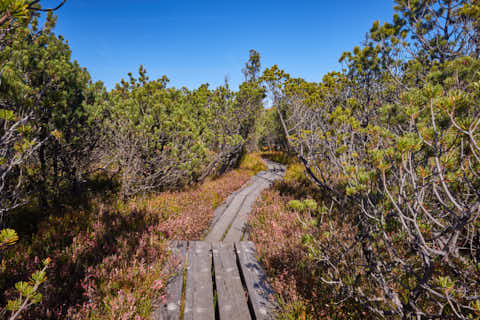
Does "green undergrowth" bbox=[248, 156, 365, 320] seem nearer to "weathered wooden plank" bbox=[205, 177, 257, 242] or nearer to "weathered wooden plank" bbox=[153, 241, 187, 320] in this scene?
"weathered wooden plank" bbox=[205, 177, 257, 242]

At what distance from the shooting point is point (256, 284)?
11.7 feet

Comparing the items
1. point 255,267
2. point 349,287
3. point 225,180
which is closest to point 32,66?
point 255,267

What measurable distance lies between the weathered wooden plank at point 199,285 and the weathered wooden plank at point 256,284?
0.64 meters

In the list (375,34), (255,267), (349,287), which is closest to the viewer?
(349,287)

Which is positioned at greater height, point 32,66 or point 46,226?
point 32,66

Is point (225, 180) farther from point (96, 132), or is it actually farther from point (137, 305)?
point (137, 305)

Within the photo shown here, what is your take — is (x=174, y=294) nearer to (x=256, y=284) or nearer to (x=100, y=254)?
(x=256, y=284)

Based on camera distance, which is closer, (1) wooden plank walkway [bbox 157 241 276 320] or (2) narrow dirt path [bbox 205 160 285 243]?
(1) wooden plank walkway [bbox 157 241 276 320]

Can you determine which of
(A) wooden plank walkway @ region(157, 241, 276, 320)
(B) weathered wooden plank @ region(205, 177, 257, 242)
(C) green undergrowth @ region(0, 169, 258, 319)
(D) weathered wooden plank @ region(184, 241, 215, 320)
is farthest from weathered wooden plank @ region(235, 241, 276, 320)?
(C) green undergrowth @ region(0, 169, 258, 319)

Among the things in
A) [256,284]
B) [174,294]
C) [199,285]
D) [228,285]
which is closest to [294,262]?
[256,284]

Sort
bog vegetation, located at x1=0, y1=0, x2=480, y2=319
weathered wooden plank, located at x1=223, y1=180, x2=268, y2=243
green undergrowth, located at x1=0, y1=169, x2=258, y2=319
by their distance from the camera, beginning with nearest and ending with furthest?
bog vegetation, located at x1=0, y1=0, x2=480, y2=319 < green undergrowth, located at x1=0, y1=169, x2=258, y2=319 < weathered wooden plank, located at x1=223, y1=180, x2=268, y2=243

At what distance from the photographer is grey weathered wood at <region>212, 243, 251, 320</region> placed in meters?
3.00

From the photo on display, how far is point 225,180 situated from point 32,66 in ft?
26.3

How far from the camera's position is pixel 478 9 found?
429 centimetres
